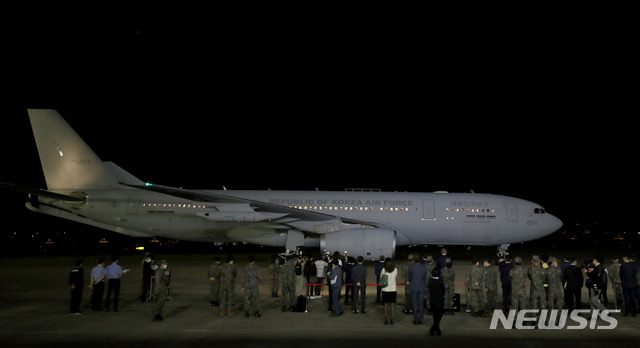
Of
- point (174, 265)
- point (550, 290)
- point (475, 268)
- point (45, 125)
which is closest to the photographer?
point (550, 290)

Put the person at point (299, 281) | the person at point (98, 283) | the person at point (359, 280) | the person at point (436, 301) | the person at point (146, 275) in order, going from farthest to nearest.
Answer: the person at point (146, 275) < the person at point (299, 281) < the person at point (98, 283) < the person at point (359, 280) < the person at point (436, 301)

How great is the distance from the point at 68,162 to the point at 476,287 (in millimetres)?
20541

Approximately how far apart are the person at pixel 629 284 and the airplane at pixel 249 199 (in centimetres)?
1225

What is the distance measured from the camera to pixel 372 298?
529 inches

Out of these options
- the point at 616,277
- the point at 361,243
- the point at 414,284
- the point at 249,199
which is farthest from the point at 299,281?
the point at 249,199

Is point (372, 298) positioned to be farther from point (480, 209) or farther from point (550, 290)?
point (480, 209)

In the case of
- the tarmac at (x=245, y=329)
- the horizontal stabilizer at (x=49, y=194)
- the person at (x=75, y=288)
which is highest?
the horizontal stabilizer at (x=49, y=194)

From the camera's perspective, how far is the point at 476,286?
35.4 feet

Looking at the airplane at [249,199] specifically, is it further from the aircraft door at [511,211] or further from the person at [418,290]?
the person at [418,290]

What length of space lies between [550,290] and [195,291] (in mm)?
9157

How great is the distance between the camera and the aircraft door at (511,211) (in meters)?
23.7

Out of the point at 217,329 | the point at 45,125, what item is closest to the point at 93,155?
the point at 45,125

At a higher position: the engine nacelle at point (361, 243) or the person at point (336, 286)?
the engine nacelle at point (361, 243)

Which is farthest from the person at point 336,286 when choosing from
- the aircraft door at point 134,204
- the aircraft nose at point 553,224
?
the aircraft nose at point 553,224
